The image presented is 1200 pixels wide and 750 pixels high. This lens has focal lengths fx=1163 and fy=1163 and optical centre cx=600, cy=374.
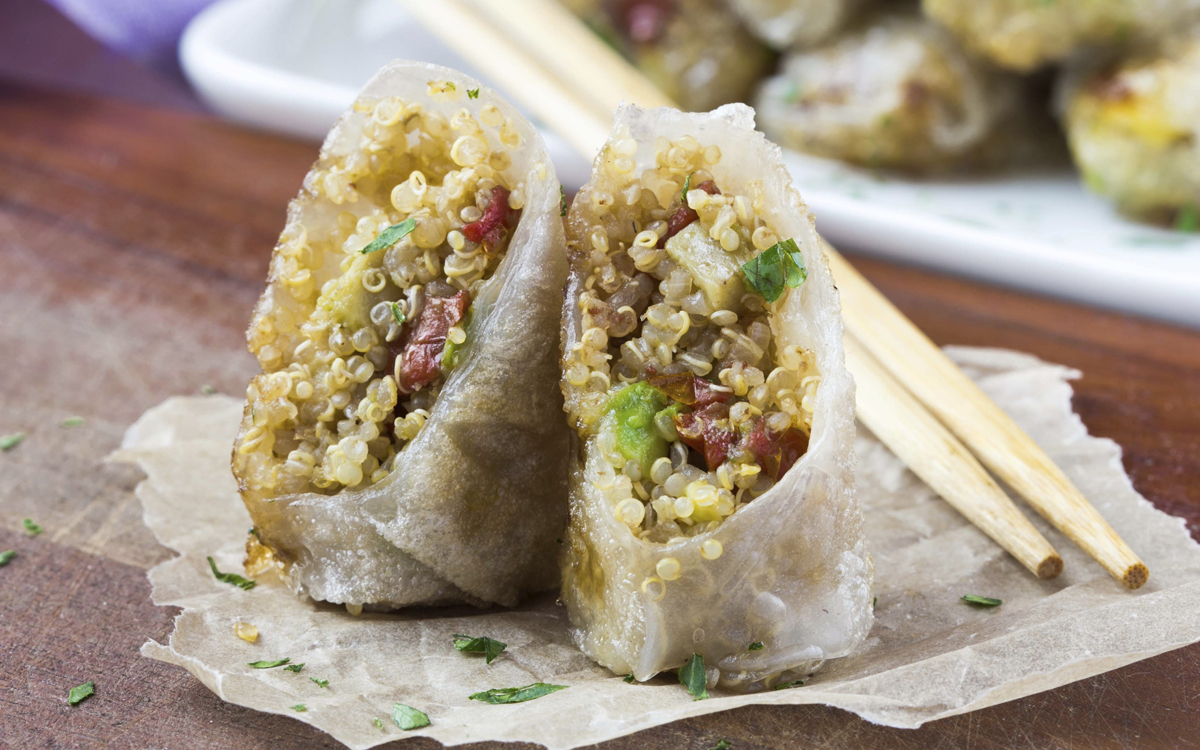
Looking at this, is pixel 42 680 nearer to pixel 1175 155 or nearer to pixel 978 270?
pixel 978 270

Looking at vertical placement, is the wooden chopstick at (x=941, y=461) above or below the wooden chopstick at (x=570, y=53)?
below

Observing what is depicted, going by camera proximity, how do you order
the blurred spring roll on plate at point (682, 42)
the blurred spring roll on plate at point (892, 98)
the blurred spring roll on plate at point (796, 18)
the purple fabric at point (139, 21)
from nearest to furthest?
the blurred spring roll on plate at point (892, 98)
the blurred spring roll on plate at point (796, 18)
the blurred spring roll on plate at point (682, 42)
the purple fabric at point (139, 21)

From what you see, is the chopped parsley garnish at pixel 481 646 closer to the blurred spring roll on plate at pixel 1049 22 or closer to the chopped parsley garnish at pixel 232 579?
the chopped parsley garnish at pixel 232 579

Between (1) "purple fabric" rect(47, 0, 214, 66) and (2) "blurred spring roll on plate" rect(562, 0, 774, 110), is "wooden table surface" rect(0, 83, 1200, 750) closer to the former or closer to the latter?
(1) "purple fabric" rect(47, 0, 214, 66)

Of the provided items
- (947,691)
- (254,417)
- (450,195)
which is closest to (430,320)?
(450,195)

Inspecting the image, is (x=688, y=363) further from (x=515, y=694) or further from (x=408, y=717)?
(x=408, y=717)

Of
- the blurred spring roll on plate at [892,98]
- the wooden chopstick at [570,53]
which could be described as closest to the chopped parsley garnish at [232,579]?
the wooden chopstick at [570,53]
